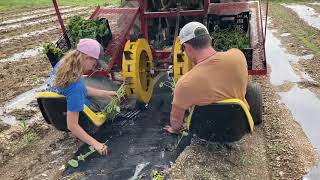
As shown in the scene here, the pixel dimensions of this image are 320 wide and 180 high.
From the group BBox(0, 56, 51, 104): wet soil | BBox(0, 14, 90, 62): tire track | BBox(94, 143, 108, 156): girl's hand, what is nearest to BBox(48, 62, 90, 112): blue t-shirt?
BBox(94, 143, 108, 156): girl's hand

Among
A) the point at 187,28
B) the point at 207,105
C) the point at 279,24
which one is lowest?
the point at 279,24

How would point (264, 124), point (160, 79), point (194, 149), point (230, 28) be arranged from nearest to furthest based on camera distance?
1. point (194, 149)
2. point (264, 124)
3. point (230, 28)
4. point (160, 79)

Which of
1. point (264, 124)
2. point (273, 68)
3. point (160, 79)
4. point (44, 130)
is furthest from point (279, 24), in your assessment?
point (44, 130)

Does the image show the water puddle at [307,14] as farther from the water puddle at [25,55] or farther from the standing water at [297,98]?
the water puddle at [25,55]

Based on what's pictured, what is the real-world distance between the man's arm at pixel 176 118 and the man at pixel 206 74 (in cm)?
17

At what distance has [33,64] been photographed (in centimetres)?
929

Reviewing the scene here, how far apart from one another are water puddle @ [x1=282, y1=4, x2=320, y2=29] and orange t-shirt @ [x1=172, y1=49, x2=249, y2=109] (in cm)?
857

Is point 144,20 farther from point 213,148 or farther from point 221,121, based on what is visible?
point 221,121

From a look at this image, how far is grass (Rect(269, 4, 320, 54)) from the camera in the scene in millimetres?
9834

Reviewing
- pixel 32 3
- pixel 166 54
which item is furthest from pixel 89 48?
pixel 32 3

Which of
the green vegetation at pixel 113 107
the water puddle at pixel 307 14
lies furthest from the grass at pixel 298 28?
the green vegetation at pixel 113 107

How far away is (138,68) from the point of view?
5.64 m

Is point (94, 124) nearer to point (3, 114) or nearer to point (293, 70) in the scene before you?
point (3, 114)

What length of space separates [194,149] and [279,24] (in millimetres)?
9216
